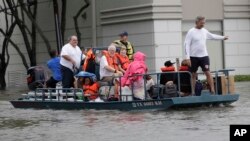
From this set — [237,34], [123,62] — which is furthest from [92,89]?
[237,34]

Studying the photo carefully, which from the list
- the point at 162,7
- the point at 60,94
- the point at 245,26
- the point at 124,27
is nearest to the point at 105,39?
the point at 124,27

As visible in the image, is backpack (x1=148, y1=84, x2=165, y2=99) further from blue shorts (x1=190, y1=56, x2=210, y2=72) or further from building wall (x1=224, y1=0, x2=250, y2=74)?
building wall (x1=224, y1=0, x2=250, y2=74)

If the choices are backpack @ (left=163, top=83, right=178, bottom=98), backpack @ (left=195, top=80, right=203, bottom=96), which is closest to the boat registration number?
backpack @ (left=163, top=83, right=178, bottom=98)

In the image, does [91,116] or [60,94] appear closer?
[91,116]

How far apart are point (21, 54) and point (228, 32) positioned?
10.1 meters

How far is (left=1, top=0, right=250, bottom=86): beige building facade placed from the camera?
33094 millimetres

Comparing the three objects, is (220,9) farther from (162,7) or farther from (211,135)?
(211,135)

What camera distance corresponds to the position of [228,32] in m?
35.4

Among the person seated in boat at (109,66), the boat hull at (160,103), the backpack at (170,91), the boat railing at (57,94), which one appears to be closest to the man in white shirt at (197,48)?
the boat hull at (160,103)

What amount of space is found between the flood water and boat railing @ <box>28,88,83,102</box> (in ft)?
1.52

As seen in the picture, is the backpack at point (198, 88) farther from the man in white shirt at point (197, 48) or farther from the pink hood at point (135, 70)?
the pink hood at point (135, 70)

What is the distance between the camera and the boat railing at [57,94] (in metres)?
19.0

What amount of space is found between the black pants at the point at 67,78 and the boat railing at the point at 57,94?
208mm

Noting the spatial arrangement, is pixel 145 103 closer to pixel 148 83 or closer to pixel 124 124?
pixel 148 83
